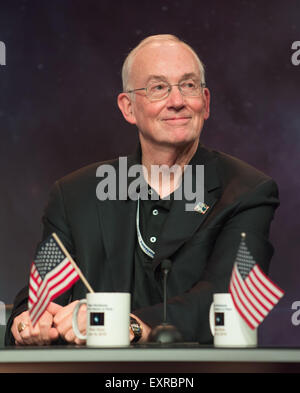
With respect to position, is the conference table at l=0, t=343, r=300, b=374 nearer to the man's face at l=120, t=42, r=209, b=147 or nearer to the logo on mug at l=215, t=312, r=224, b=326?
the logo on mug at l=215, t=312, r=224, b=326

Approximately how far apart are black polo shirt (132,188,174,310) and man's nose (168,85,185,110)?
0.31 metres

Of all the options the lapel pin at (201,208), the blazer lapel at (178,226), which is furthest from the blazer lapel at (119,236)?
the lapel pin at (201,208)

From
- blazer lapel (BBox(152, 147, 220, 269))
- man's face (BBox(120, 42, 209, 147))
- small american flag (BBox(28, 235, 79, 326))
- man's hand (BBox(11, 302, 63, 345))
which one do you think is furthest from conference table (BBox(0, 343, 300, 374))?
man's face (BBox(120, 42, 209, 147))

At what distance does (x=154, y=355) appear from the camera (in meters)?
1.35

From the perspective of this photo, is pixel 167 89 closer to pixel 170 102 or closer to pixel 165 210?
pixel 170 102

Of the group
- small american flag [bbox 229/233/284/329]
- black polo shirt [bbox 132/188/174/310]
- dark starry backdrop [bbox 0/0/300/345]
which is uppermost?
dark starry backdrop [bbox 0/0/300/345]

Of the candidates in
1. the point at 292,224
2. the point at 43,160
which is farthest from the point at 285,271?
the point at 43,160

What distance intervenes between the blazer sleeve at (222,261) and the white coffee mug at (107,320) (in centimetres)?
Answer: 43

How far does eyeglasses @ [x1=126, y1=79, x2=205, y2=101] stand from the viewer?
105 inches

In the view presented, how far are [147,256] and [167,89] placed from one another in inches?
23.2

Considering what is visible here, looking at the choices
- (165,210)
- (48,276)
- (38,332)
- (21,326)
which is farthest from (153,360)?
(165,210)

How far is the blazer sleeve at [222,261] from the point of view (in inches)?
84.3

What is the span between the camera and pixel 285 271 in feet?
16.2

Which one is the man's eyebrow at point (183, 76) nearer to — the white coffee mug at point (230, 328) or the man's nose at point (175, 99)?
the man's nose at point (175, 99)
